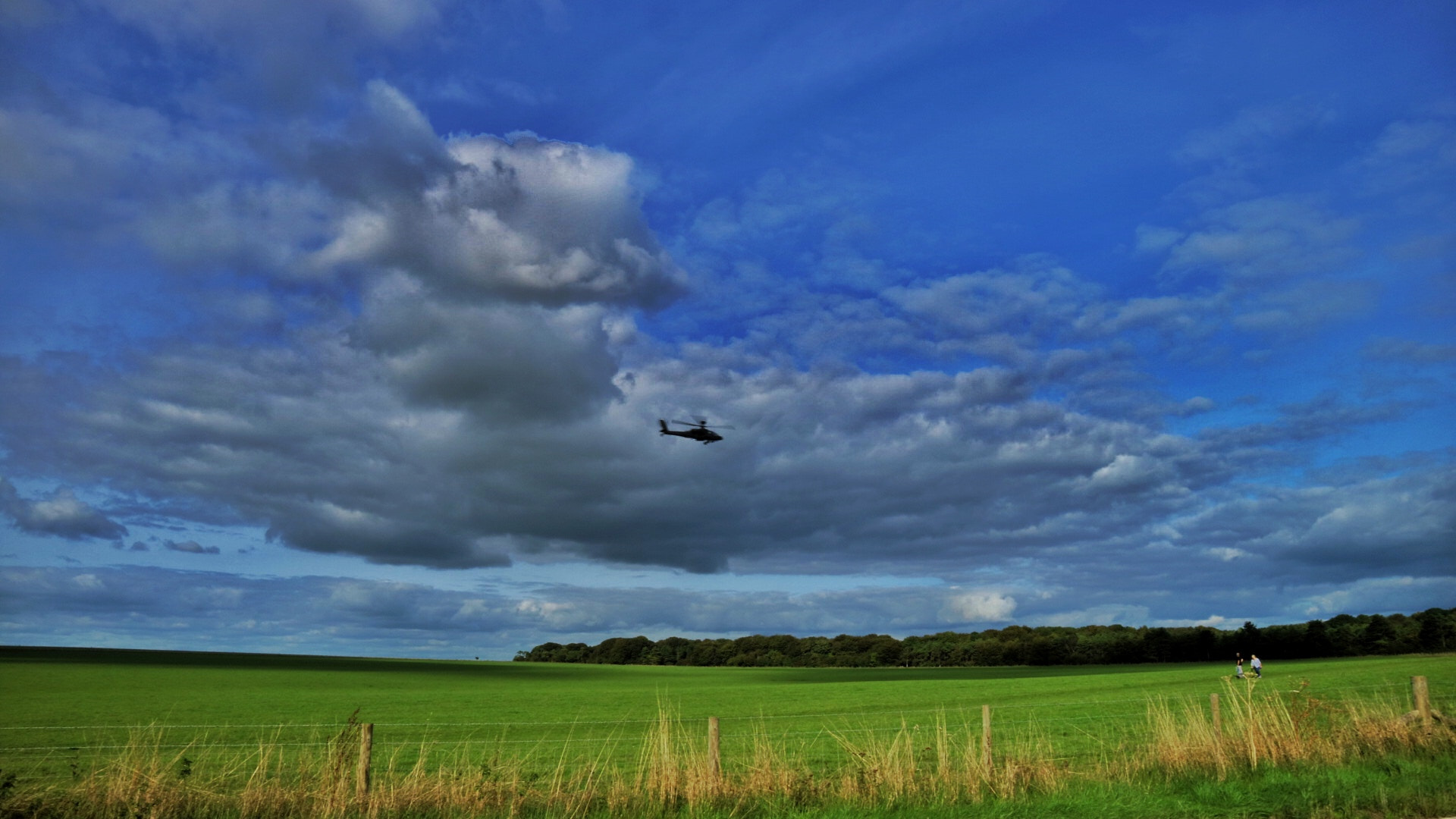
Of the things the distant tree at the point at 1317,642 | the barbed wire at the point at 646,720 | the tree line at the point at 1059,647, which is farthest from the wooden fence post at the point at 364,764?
the distant tree at the point at 1317,642

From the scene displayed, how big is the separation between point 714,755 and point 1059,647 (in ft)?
454

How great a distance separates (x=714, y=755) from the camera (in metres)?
14.4

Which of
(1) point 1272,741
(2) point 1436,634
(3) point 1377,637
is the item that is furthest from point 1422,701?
(3) point 1377,637

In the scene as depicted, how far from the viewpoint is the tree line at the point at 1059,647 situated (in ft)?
368

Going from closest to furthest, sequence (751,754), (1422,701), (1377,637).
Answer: (1422,701) → (751,754) → (1377,637)

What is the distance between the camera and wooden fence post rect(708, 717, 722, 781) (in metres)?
14.2

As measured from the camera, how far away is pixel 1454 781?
46.3 ft

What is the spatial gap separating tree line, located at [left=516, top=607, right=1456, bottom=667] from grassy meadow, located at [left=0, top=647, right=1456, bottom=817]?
61732mm

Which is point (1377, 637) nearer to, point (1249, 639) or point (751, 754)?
point (1249, 639)

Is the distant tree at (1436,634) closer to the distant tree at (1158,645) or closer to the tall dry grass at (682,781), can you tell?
the distant tree at (1158,645)

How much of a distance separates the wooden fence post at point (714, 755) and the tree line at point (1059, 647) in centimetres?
10405

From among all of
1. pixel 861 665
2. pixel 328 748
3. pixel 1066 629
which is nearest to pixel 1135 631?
pixel 1066 629

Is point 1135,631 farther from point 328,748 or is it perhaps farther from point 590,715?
point 328,748

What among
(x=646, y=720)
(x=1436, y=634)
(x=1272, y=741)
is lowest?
(x=646, y=720)
